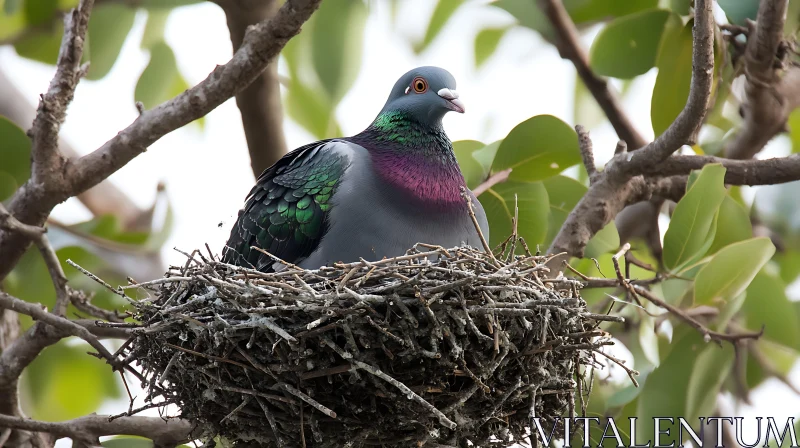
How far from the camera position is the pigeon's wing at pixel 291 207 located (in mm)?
4008

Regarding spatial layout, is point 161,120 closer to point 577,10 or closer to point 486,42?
point 577,10

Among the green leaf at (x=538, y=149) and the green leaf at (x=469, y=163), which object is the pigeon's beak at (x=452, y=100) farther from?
the green leaf at (x=469, y=163)

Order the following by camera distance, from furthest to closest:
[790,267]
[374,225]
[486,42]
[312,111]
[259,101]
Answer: [790,267] < [486,42] < [312,111] < [259,101] < [374,225]

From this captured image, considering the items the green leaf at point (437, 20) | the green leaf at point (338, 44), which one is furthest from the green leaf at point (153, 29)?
the green leaf at point (437, 20)

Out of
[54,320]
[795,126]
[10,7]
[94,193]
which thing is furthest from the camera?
[94,193]

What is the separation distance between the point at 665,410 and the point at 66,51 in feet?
12.0

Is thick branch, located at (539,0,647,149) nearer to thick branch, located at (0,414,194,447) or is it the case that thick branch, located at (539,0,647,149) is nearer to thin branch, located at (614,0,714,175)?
thin branch, located at (614,0,714,175)

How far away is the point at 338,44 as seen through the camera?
5.78 metres

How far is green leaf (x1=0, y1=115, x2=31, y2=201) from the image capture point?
203 inches

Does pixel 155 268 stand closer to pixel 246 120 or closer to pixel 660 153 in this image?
pixel 246 120

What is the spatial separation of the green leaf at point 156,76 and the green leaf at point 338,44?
3.35 feet

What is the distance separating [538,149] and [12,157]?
3.10 meters

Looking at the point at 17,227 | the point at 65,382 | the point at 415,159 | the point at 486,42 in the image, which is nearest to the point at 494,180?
the point at 415,159

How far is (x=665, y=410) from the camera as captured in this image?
16.0 ft
